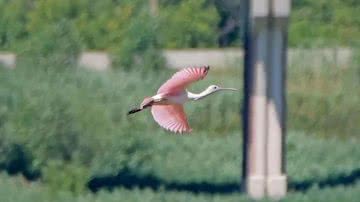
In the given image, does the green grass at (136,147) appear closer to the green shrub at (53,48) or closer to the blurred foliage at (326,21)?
the green shrub at (53,48)

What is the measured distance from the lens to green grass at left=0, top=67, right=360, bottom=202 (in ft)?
32.6

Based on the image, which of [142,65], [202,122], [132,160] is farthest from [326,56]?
[132,160]

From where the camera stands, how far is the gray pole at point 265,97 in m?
10.4

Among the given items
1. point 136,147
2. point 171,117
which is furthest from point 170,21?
point 171,117

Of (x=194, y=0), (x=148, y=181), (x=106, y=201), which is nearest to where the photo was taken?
(x=106, y=201)

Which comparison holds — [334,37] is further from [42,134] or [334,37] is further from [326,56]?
[42,134]

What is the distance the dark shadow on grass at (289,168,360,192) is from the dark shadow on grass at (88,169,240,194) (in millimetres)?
441

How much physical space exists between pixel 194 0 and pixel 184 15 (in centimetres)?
30

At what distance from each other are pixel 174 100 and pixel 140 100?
1078 cm

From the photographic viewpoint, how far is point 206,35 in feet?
72.7

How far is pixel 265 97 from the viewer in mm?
10500

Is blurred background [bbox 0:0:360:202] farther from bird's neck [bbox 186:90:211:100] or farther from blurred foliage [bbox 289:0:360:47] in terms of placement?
bird's neck [bbox 186:90:211:100]

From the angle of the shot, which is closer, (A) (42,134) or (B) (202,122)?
(A) (42,134)

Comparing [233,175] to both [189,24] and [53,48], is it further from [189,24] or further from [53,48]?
[189,24]
